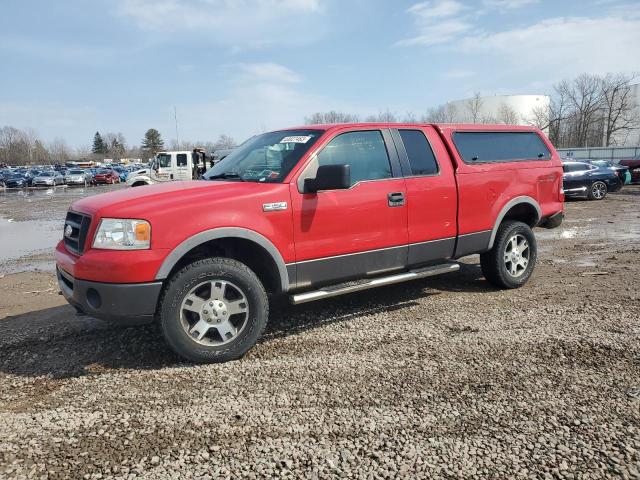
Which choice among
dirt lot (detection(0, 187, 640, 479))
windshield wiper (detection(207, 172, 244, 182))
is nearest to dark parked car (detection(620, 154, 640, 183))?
dirt lot (detection(0, 187, 640, 479))

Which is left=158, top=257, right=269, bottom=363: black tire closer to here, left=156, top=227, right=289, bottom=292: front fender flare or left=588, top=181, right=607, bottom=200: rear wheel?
left=156, top=227, right=289, bottom=292: front fender flare

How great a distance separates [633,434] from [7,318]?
5878 mm

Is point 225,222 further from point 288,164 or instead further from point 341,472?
point 341,472

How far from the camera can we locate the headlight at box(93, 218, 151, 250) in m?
3.62

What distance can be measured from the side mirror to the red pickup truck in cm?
1

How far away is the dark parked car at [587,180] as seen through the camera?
18062mm

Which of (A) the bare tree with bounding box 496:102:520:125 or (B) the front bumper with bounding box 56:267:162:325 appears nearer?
(B) the front bumper with bounding box 56:267:162:325

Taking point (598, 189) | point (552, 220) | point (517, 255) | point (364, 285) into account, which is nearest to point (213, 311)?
point (364, 285)

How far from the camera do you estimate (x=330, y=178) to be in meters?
4.04

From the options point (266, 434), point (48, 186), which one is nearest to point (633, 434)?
point (266, 434)

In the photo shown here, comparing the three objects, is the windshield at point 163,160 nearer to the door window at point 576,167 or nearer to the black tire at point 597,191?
the door window at point 576,167

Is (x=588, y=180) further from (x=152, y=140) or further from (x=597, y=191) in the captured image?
(x=152, y=140)

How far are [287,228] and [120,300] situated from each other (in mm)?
1438

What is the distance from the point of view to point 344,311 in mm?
5176
